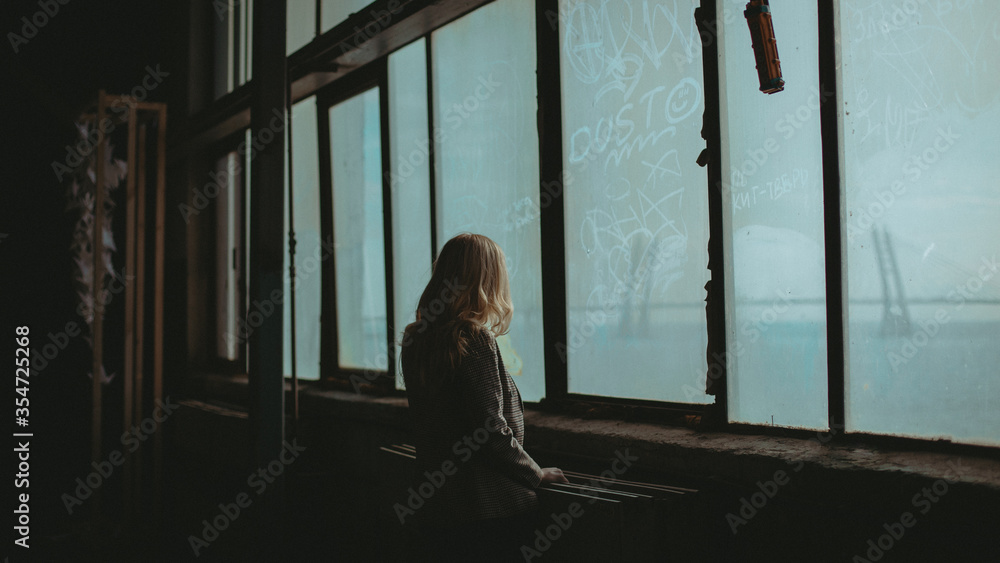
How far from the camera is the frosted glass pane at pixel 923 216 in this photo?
1538 millimetres

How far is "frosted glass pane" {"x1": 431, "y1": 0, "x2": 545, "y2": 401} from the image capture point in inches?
106

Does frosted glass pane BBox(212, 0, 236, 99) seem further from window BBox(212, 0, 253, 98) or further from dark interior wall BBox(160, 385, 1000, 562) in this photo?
dark interior wall BBox(160, 385, 1000, 562)

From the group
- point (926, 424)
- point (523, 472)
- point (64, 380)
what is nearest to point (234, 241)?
point (64, 380)

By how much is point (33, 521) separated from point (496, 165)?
3.29 m

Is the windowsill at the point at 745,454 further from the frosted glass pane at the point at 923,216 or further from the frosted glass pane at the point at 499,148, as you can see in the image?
the frosted glass pane at the point at 499,148

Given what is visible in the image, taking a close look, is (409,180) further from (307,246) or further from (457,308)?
(457,308)

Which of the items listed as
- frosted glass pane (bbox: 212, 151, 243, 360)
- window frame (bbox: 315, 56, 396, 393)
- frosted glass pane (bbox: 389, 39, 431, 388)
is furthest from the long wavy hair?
frosted glass pane (bbox: 212, 151, 243, 360)

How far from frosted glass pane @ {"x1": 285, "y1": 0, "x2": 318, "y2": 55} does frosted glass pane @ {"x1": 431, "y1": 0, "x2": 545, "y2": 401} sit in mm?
1377

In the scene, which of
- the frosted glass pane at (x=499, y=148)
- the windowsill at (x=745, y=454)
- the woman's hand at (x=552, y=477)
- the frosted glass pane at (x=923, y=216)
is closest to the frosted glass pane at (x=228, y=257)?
the frosted glass pane at (x=499, y=148)

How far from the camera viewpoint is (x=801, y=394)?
1.86 m

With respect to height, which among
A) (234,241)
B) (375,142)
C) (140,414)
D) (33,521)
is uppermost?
(375,142)

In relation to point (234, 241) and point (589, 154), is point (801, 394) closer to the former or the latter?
point (589, 154)

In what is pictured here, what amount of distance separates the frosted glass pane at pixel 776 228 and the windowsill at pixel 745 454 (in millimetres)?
139

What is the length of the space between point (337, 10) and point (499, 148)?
1.71 metres
